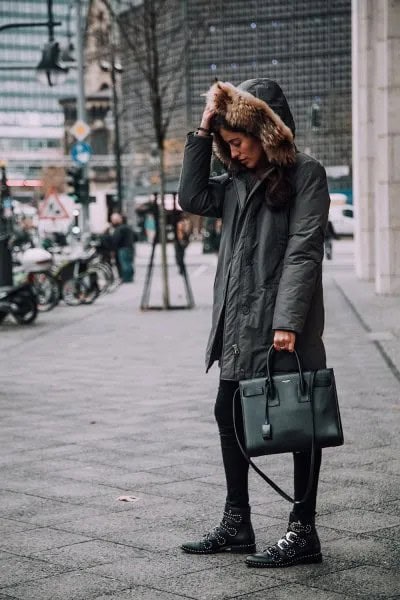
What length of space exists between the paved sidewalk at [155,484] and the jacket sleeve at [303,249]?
0.95 meters

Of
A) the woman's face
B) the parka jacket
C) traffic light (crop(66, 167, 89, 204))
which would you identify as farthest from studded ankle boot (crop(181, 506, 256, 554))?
traffic light (crop(66, 167, 89, 204))

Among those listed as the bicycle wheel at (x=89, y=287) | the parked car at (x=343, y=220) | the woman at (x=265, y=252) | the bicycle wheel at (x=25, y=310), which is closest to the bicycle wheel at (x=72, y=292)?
the bicycle wheel at (x=89, y=287)

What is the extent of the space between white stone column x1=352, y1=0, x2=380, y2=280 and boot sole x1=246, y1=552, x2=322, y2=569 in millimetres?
19989

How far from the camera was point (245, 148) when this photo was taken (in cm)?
459

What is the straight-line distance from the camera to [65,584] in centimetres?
437

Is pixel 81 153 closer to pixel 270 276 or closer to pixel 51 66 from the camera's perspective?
Answer: pixel 51 66

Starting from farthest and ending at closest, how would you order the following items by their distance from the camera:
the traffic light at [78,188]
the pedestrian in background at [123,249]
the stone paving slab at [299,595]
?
the traffic light at [78,188], the pedestrian in background at [123,249], the stone paving slab at [299,595]

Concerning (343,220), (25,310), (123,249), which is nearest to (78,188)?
(123,249)

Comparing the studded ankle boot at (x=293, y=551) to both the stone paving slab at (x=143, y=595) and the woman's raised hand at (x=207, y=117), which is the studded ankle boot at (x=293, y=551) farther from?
the woman's raised hand at (x=207, y=117)

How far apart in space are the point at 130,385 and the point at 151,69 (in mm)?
11030

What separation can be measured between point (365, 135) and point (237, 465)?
20.7 meters

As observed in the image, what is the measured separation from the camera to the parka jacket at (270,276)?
448 centimetres

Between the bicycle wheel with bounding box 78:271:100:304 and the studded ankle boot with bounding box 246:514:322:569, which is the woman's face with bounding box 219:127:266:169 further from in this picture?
the bicycle wheel with bounding box 78:271:100:304

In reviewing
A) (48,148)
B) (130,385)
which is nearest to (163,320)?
(130,385)
